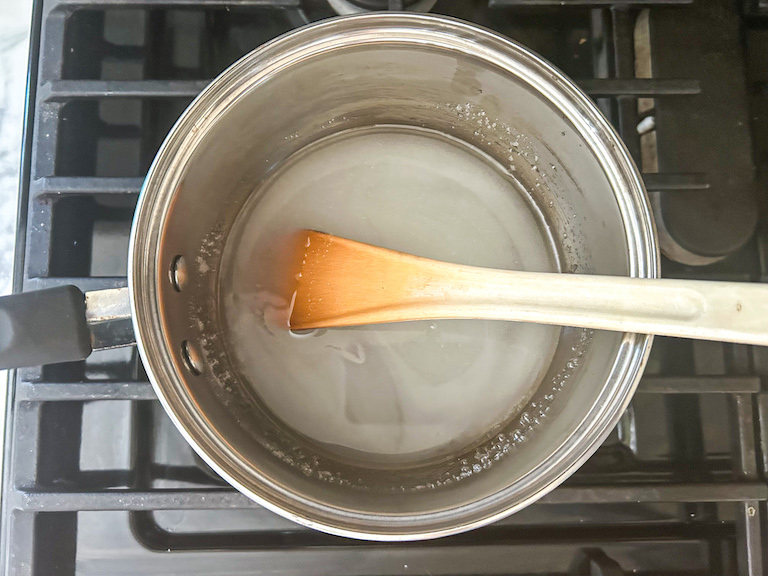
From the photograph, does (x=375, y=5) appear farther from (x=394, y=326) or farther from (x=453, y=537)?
(x=453, y=537)

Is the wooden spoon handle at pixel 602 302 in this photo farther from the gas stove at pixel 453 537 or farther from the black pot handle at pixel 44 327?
the black pot handle at pixel 44 327

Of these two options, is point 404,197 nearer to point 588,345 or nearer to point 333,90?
point 333,90

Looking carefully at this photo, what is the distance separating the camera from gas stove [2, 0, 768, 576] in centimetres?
58

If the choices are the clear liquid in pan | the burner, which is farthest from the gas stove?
the clear liquid in pan

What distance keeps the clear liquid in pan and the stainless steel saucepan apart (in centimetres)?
2

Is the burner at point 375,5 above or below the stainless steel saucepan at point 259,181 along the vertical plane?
above

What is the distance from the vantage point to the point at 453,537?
626mm

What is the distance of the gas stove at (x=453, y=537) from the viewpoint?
583mm

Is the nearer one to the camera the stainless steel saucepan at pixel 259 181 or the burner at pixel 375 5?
the stainless steel saucepan at pixel 259 181

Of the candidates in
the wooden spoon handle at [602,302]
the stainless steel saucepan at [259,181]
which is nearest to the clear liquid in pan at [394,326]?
the stainless steel saucepan at [259,181]

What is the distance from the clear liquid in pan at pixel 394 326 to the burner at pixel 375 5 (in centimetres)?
15

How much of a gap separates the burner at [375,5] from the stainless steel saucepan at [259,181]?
0.07m

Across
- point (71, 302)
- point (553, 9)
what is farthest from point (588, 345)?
point (71, 302)

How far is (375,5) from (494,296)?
357 millimetres
